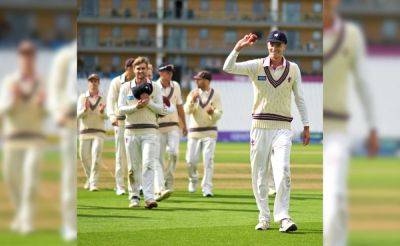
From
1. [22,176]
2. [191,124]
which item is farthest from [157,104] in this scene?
[22,176]

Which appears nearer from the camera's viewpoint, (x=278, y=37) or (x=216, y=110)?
(x=278, y=37)

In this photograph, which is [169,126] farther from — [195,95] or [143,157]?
[143,157]

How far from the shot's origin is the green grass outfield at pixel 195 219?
7.07 meters

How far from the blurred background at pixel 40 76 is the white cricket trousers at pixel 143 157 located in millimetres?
7134

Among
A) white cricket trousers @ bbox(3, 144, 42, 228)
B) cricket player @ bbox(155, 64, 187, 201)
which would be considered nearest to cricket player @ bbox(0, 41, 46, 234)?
white cricket trousers @ bbox(3, 144, 42, 228)

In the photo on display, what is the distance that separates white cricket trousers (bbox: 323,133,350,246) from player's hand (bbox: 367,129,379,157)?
0.06 meters

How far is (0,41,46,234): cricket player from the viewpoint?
5.97 feet

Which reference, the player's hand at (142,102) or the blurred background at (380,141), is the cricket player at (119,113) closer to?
the player's hand at (142,102)

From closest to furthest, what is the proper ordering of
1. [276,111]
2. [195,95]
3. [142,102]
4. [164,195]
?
1. [276,111]
2. [142,102]
3. [164,195]
4. [195,95]

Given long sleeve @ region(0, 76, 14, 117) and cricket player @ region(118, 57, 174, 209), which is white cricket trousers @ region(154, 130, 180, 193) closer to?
cricket player @ region(118, 57, 174, 209)

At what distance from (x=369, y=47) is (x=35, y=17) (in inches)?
31.4

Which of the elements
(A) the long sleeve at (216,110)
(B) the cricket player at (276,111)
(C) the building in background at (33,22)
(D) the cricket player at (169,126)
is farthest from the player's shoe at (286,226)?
(C) the building in background at (33,22)

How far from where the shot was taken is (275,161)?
7.39 meters

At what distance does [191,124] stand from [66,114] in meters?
10.0
